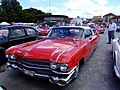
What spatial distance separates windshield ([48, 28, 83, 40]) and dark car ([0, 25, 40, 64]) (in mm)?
1544

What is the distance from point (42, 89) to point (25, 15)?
57.4m

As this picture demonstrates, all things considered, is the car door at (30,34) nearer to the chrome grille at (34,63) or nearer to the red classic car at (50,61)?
the red classic car at (50,61)

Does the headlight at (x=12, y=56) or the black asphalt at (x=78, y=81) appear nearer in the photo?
the black asphalt at (x=78, y=81)

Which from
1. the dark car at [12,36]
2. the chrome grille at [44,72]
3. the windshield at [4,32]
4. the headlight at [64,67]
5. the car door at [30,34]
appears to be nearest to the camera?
the headlight at [64,67]

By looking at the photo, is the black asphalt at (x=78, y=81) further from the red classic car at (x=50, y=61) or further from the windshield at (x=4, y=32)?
the windshield at (x=4, y=32)

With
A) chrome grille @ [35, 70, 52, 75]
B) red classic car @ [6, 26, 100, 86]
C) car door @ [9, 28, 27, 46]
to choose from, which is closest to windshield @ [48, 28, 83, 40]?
red classic car @ [6, 26, 100, 86]

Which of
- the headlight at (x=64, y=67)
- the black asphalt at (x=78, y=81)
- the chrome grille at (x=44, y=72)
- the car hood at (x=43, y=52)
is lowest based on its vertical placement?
the black asphalt at (x=78, y=81)

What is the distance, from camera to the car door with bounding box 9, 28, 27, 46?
252 inches

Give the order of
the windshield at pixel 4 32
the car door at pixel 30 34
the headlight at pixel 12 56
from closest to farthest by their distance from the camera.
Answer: the headlight at pixel 12 56 < the windshield at pixel 4 32 < the car door at pixel 30 34

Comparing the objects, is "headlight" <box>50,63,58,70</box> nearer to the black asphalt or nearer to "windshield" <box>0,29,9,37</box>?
the black asphalt

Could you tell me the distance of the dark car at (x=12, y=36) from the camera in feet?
19.9

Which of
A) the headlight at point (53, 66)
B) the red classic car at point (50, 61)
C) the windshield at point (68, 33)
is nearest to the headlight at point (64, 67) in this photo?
the red classic car at point (50, 61)

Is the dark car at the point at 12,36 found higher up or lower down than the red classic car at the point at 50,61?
higher up

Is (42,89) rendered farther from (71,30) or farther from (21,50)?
(71,30)
